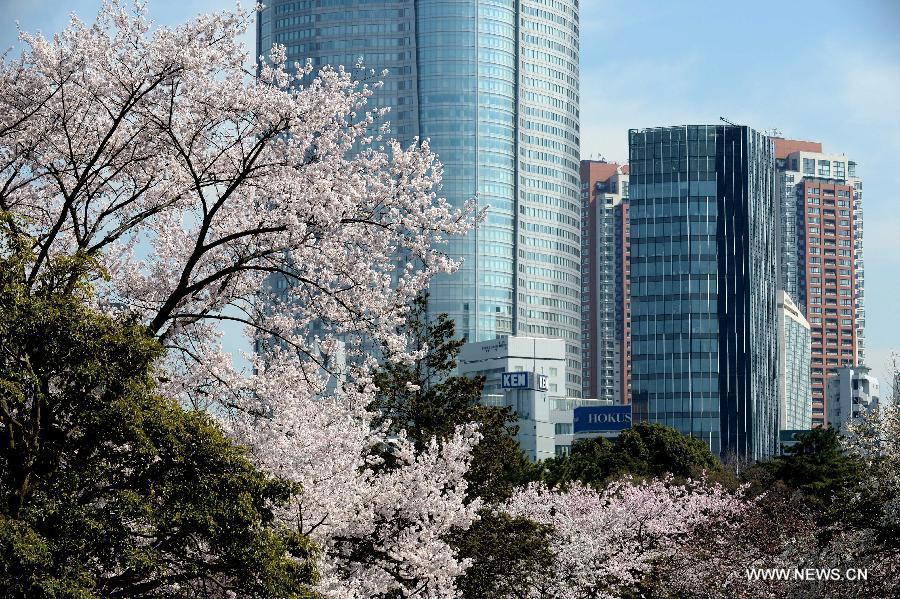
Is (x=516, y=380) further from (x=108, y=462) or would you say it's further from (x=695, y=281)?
(x=108, y=462)

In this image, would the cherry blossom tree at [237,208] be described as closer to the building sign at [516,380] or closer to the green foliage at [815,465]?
the green foliage at [815,465]

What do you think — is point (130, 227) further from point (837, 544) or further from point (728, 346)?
point (728, 346)

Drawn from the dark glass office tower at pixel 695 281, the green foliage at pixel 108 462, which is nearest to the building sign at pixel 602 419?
the dark glass office tower at pixel 695 281

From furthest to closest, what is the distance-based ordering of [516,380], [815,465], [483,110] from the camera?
[483,110]
[516,380]
[815,465]

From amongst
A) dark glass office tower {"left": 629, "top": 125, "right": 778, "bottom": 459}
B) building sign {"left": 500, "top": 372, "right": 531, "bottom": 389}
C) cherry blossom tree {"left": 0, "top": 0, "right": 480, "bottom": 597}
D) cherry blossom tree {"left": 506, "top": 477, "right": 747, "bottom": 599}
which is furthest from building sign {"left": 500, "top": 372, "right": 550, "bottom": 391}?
cherry blossom tree {"left": 0, "top": 0, "right": 480, "bottom": 597}

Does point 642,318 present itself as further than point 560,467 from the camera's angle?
Yes

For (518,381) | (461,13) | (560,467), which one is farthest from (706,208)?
(560,467)

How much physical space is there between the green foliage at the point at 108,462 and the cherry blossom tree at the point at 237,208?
2.70 metres

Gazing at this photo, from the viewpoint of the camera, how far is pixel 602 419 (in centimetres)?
13338

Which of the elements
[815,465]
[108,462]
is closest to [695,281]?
[815,465]

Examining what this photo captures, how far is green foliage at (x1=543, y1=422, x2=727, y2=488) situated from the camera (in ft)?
228

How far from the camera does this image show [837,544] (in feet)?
65.7

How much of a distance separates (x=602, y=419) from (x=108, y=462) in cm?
12040

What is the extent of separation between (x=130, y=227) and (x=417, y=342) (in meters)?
18.8
